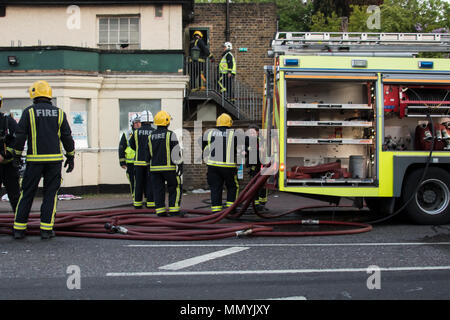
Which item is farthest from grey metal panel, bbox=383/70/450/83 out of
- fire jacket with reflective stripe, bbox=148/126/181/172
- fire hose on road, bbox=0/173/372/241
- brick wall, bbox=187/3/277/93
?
brick wall, bbox=187/3/277/93

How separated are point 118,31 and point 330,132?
907cm

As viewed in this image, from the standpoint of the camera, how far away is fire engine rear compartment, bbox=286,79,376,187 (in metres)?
8.25

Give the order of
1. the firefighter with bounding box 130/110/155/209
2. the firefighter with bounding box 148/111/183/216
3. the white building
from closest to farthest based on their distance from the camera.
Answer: the firefighter with bounding box 148/111/183/216
the firefighter with bounding box 130/110/155/209
the white building

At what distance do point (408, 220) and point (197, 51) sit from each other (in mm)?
10424

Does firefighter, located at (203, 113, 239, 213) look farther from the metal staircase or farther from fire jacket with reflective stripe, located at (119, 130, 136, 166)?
the metal staircase

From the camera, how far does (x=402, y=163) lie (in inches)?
324

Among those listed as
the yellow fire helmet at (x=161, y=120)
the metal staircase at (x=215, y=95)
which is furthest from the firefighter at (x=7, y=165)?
the metal staircase at (x=215, y=95)

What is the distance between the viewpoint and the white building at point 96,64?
47.4 feet

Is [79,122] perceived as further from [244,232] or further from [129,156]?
[244,232]

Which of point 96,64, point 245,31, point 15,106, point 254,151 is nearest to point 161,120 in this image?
point 254,151

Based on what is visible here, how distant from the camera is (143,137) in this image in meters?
10.1

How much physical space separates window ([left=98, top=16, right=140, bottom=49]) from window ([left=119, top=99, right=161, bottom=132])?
1785 millimetres

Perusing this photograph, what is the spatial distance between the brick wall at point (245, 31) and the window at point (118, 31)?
539 cm

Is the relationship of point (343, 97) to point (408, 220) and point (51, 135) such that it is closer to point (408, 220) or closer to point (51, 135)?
Answer: point (408, 220)
